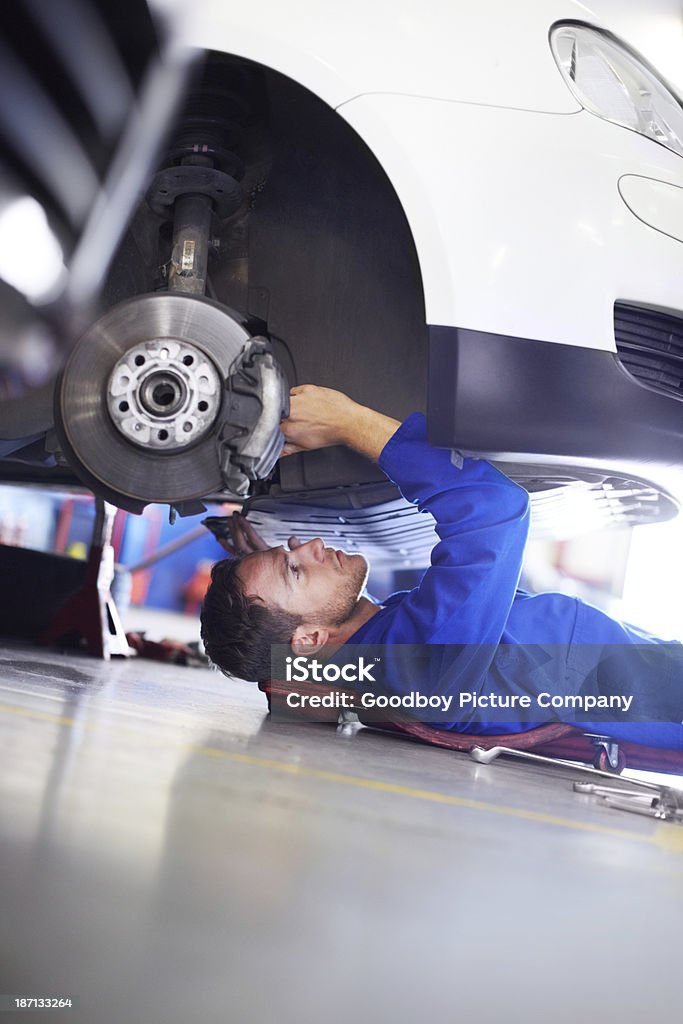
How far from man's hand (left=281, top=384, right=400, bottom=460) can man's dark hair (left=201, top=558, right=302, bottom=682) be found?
41 cm

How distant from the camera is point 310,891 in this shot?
2.62 feet

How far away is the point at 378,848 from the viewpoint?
0.96 m

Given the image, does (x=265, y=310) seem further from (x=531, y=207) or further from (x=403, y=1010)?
(x=403, y=1010)

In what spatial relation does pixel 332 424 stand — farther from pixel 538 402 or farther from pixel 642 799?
pixel 642 799

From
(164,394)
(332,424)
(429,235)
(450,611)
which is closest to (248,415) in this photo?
(164,394)

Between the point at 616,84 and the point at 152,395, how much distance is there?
884mm

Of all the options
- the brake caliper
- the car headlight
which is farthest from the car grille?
the brake caliper

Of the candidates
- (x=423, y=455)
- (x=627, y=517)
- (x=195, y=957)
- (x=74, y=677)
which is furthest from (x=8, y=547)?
(x=195, y=957)

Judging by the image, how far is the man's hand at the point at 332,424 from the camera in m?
1.55

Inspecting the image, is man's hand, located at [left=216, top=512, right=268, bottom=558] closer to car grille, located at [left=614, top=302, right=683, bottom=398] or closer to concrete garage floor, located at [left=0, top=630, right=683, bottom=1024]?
concrete garage floor, located at [left=0, top=630, right=683, bottom=1024]

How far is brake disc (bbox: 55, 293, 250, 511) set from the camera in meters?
1.32

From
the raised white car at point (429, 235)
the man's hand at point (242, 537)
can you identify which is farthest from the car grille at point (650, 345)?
the man's hand at point (242, 537)

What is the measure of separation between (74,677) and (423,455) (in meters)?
1.07

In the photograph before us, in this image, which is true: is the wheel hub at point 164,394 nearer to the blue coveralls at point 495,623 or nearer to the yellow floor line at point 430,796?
the blue coveralls at point 495,623
